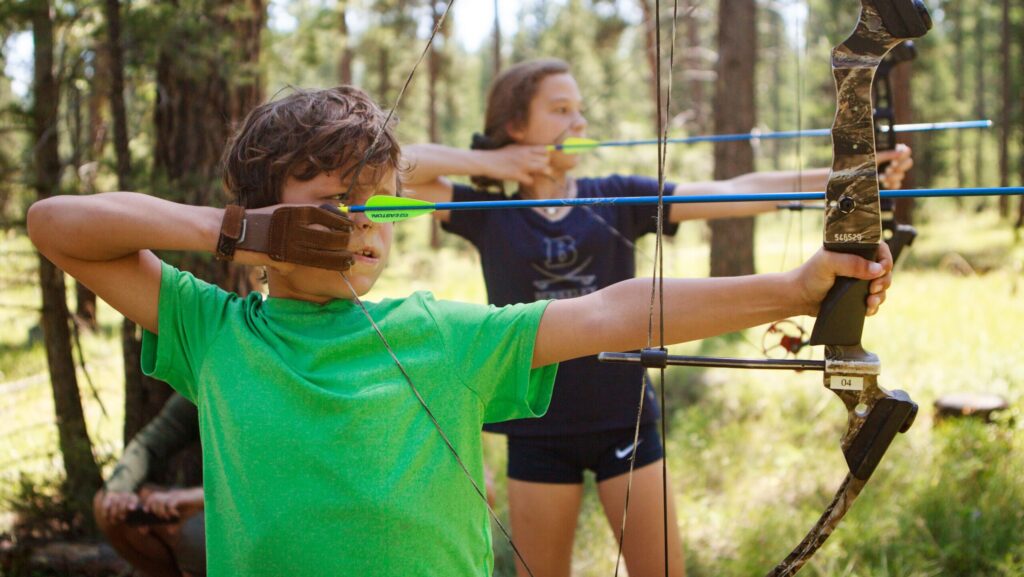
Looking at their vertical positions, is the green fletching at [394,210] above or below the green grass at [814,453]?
above

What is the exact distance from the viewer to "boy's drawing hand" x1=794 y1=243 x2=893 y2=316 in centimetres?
116

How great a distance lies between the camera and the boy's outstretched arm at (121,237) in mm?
1376

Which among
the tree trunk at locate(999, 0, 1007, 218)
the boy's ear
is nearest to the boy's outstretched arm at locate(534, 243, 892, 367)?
the boy's ear

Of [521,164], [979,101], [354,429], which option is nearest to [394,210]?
[354,429]

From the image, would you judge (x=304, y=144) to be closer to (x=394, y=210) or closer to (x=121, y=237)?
(x=394, y=210)

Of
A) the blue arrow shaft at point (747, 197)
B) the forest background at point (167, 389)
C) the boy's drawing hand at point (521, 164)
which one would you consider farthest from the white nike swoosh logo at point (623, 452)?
the blue arrow shaft at point (747, 197)

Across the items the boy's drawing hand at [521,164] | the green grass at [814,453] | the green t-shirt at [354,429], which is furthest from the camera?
the green grass at [814,453]

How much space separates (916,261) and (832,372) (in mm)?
10884

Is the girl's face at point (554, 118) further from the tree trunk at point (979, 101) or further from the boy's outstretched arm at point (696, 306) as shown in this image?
the tree trunk at point (979, 101)

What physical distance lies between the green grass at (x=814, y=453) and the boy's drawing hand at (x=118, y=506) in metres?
0.77

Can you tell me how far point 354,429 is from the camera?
1234 mm

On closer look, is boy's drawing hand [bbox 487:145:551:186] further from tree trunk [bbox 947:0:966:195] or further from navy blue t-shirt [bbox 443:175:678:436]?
tree trunk [bbox 947:0:966:195]

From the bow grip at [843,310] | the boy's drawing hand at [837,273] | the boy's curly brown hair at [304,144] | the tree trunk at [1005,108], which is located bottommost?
the bow grip at [843,310]

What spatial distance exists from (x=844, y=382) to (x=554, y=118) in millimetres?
1435
